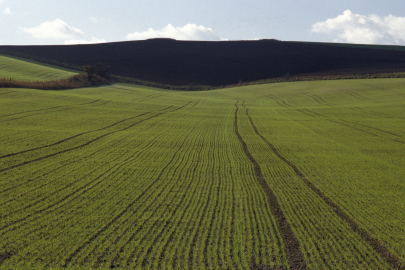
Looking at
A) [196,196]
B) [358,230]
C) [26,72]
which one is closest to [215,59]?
[26,72]

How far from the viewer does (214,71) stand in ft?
312

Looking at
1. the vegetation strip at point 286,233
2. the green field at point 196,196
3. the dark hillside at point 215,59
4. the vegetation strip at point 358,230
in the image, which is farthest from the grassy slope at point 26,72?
the vegetation strip at point 358,230

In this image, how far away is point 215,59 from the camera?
10038 centimetres

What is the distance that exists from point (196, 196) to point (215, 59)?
91.4 meters

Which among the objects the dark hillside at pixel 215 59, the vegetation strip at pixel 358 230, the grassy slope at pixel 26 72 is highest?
the dark hillside at pixel 215 59

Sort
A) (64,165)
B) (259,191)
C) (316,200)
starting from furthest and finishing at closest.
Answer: (64,165), (259,191), (316,200)

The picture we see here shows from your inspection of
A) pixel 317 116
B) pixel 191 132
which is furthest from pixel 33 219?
pixel 317 116

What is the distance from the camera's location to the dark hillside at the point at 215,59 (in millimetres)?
89625

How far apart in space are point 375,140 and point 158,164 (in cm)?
1956

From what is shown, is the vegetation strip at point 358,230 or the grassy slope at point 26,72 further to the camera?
the grassy slope at point 26,72

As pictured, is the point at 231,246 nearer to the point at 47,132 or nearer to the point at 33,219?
the point at 33,219

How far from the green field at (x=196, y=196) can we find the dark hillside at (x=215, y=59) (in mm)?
61409

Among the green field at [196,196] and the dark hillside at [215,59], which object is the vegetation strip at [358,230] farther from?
the dark hillside at [215,59]

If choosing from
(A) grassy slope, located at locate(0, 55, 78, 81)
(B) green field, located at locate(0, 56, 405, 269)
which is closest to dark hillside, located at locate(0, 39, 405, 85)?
(A) grassy slope, located at locate(0, 55, 78, 81)
